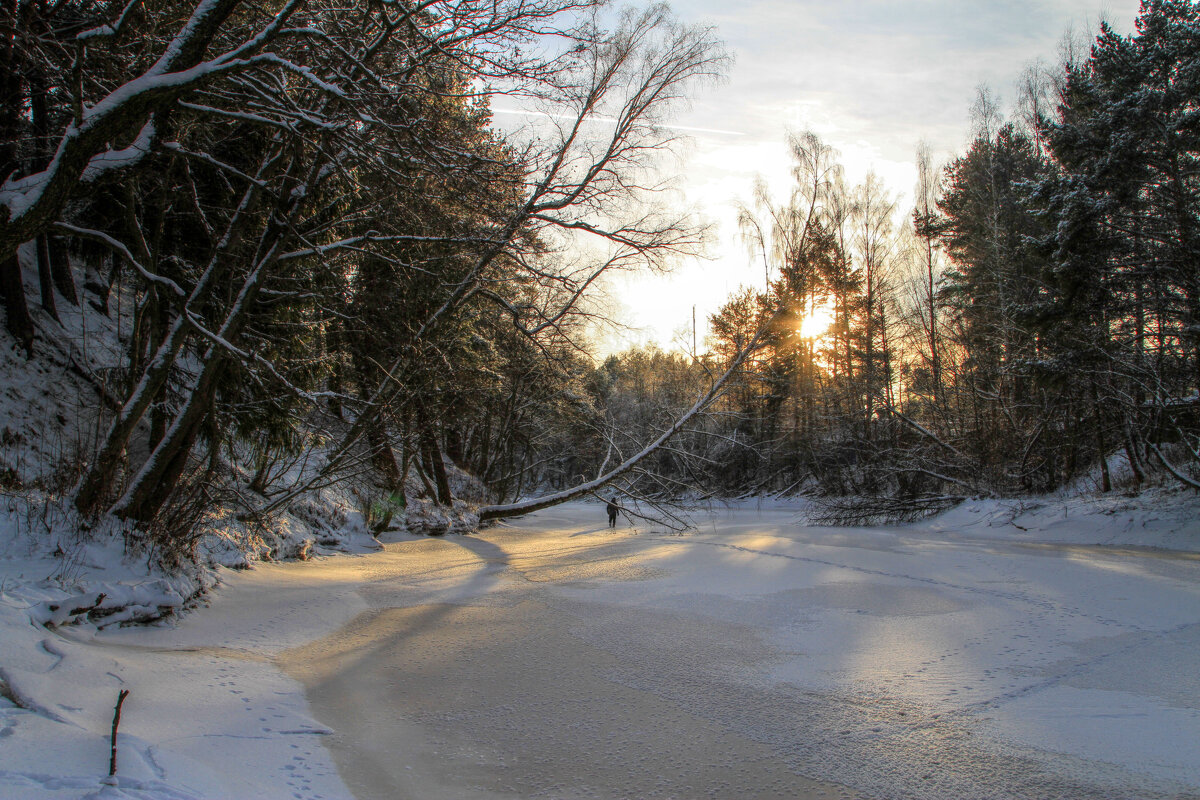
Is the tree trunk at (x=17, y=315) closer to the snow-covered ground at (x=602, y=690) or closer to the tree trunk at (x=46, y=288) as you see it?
the tree trunk at (x=46, y=288)

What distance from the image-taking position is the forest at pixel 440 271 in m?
4.13

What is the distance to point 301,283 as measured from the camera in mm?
6973

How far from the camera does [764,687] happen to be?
3.45 m

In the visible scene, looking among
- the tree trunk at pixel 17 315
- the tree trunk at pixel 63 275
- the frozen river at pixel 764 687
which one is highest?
the tree trunk at pixel 63 275

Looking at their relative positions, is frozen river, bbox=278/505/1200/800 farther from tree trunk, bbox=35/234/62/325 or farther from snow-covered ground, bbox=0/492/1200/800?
tree trunk, bbox=35/234/62/325

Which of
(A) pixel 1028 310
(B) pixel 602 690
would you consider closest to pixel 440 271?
(B) pixel 602 690

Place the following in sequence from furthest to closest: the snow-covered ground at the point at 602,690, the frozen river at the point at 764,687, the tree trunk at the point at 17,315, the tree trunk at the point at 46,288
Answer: the tree trunk at the point at 46,288 → the tree trunk at the point at 17,315 → the frozen river at the point at 764,687 → the snow-covered ground at the point at 602,690

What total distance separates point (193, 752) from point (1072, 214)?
13394 mm

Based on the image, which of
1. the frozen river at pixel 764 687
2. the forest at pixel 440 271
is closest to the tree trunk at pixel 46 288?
the forest at pixel 440 271

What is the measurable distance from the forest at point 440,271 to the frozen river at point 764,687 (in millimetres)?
2158

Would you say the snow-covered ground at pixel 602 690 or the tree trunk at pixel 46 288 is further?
the tree trunk at pixel 46 288

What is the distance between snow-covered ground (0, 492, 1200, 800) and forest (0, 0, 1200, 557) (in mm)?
1572

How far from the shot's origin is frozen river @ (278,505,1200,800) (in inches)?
98.0

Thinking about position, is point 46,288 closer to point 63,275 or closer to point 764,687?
point 63,275
